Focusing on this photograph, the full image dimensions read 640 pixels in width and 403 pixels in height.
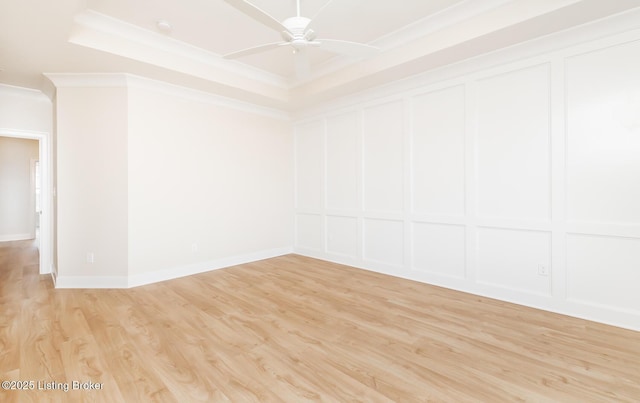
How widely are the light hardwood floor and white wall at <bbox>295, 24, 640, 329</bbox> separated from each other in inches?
14.7

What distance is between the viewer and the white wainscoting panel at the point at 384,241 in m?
4.12

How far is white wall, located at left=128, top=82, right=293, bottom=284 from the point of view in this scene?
386 centimetres

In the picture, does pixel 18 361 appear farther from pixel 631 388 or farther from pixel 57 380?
pixel 631 388

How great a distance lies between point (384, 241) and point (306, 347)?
92.7 inches

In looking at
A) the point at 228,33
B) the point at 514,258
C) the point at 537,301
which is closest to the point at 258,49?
the point at 228,33

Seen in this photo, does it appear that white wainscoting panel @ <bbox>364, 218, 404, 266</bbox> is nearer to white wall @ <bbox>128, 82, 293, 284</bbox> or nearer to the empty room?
→ the empty room

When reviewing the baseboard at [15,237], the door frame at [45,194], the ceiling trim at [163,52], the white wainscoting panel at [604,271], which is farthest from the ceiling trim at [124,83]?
the baseboard at [15,237]

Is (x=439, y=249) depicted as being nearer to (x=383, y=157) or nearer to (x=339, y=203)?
(x=383, y=157)

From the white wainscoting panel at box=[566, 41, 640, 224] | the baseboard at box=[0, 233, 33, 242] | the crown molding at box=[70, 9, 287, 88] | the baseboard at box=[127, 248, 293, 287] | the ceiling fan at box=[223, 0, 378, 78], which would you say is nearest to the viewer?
the ceiling fan at box=[223, 0, 378, 78]

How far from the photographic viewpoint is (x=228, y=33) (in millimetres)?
Result: 3320

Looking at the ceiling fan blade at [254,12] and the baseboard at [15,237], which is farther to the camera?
the baseboard at [15,237]

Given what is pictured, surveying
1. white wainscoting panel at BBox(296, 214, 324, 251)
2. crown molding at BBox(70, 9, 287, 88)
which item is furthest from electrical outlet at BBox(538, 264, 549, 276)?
crown molding at BBox(70, 9, 287, 88)

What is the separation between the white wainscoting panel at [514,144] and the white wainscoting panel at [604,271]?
436 millimetres

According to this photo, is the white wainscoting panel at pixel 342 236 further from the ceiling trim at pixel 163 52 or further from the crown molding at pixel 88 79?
the crown molding at pixel 88 79
